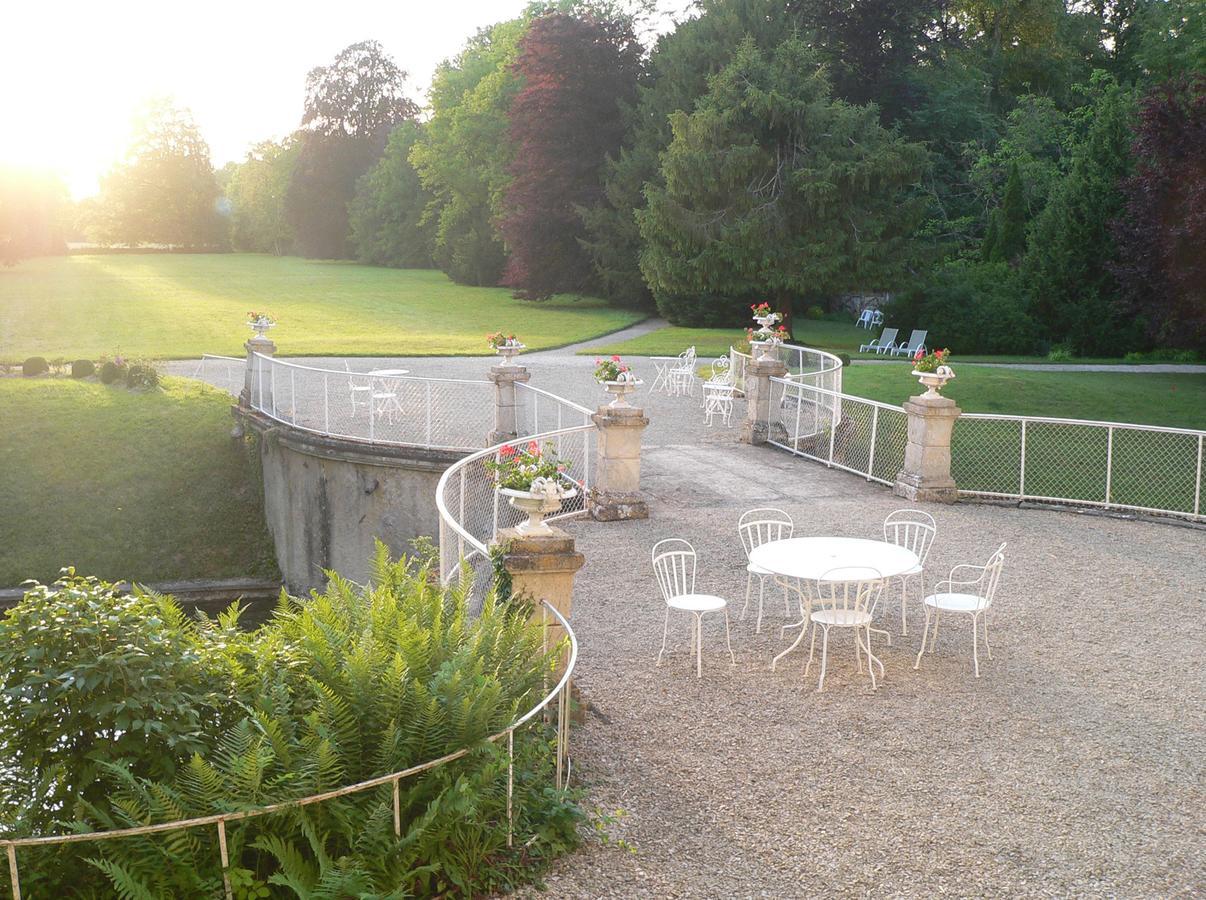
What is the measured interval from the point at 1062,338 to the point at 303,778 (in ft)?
107

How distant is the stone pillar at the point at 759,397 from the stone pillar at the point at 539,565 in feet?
34.0

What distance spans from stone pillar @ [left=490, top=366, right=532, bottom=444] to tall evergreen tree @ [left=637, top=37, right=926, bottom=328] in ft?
56.2

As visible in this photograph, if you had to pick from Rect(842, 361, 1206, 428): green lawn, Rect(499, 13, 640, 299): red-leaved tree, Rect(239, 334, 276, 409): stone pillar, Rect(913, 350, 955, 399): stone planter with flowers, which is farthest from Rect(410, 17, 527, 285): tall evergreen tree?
Rect(913, 350, 955, 399): stone planter with flowers

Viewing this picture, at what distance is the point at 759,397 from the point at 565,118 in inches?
1167

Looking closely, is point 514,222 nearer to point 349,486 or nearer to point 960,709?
point 349,486

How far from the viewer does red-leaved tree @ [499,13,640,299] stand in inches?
1757

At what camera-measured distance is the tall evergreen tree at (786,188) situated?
32.8m

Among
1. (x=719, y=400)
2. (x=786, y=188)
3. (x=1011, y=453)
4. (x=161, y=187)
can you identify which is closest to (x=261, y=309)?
(x=786, y=188)

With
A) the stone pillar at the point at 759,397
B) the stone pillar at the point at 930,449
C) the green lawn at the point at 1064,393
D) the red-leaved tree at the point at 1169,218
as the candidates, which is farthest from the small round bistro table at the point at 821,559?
the red-leaved tree at the point at 1169,218

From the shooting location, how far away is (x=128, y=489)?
2369 centimetres

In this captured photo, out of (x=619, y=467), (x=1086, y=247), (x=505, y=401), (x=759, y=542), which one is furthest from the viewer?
(x=1086, y=247)

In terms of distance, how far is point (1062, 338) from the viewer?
34.2 meters

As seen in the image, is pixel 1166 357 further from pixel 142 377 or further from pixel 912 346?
pixel 142 377

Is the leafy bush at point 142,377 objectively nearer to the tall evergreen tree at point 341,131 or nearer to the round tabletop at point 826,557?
the round tabletop at point 826,557
